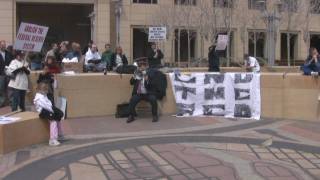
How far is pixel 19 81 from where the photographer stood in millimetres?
14680

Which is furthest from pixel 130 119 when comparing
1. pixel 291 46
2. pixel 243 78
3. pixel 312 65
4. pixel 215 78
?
pixel 291 46

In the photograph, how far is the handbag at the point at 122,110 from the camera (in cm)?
1459

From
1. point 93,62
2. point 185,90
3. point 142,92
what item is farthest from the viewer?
point 93,62

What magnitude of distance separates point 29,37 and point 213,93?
4.72 m

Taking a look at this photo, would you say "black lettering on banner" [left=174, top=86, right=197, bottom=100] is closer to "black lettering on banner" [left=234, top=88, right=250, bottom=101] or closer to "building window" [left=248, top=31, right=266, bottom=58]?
"black lettering on banner" [left=234, top=88, right=250, bottom=101]

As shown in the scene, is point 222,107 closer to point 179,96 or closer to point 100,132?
point 179,96

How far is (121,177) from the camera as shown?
878 cm

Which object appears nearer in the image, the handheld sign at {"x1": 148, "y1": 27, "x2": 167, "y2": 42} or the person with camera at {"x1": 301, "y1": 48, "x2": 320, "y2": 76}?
the person with camera at {"x1": 301, "y1": 48, "x2": 320, "y2": 76}

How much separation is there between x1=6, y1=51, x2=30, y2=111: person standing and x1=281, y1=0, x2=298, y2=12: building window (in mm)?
29681

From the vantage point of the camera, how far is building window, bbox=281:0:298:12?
41812 mm

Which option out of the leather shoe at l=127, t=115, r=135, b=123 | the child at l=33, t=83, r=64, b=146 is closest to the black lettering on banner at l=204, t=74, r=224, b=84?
the leather shoe at l=127, t=115, r=135, b=123

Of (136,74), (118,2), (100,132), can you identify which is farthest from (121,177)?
(118,2)

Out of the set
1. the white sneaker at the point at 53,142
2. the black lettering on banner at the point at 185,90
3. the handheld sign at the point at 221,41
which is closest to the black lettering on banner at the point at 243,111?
the black lettering on banner at the point at 185,90

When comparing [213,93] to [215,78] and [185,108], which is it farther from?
[185,108]
